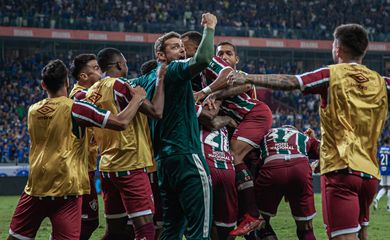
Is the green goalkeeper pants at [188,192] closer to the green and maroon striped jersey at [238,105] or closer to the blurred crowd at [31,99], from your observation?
the green and maroon striped jersey at [238,105]

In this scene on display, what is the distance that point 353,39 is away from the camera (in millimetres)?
5461

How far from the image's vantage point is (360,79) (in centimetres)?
544

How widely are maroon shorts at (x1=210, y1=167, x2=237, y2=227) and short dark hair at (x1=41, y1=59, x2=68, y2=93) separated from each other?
1766 mm

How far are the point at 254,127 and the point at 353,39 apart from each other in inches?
82.2

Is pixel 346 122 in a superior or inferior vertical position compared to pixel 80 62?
inferior

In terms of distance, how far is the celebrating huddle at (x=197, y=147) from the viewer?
17.7ft

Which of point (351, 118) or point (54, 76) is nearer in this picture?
point (351, 118)

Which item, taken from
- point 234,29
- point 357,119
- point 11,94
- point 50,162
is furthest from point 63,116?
point 234,29

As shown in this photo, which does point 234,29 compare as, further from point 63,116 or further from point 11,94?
point 63,116

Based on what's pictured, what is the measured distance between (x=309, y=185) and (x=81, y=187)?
279 cm

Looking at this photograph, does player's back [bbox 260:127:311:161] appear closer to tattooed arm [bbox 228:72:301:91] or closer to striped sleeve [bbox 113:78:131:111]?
striped sleeve [bbox 113:78:131:111]

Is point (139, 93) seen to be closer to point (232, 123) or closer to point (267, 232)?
point (232, 123)

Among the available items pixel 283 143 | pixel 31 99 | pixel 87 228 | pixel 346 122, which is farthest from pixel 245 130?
pixel 31 99

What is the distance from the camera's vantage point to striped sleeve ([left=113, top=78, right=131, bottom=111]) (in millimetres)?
6695
